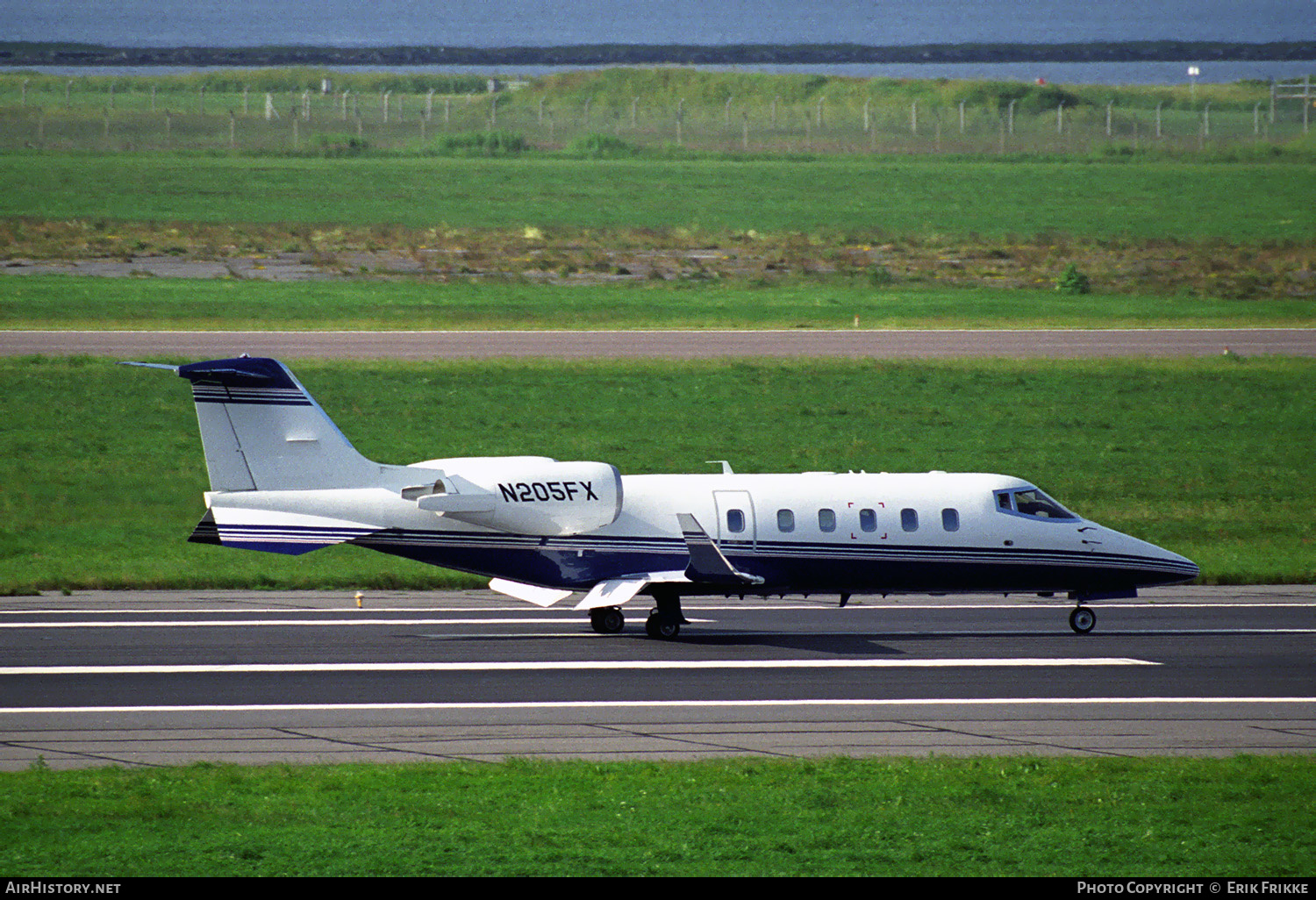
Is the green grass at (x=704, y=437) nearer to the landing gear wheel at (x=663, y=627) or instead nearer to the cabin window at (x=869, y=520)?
the landing gear wheel at (x=663, y=627)

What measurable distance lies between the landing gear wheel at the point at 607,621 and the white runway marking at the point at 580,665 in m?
2.48

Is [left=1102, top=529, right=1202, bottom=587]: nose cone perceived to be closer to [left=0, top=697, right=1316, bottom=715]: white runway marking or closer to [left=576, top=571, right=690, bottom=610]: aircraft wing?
[left=0, top=697, right=1316, bottom=715]: white runway marking

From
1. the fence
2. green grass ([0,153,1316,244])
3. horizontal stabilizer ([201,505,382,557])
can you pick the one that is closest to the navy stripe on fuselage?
horizontal stabilizer ([201,505,382,557])

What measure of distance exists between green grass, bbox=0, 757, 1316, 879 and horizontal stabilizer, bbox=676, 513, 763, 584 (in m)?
8.52

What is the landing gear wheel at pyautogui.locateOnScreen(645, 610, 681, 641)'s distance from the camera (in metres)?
29.0

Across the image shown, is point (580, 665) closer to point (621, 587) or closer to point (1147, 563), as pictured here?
point (621, 587)

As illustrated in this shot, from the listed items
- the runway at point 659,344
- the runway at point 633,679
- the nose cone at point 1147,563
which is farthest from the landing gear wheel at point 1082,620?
the runway at point 659,344

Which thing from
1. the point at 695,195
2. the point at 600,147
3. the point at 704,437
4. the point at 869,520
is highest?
the point at 600,147

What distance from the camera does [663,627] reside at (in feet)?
95.1

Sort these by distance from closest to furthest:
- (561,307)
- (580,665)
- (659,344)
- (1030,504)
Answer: (580,665) → (1030,504) → (659,344) → (561,307)

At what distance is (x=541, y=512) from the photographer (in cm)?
2853

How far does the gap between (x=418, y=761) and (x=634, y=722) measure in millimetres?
3526

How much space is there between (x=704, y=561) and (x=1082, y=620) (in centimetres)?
708

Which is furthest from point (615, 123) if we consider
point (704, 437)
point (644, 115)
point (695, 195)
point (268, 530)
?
point (268, 530)
